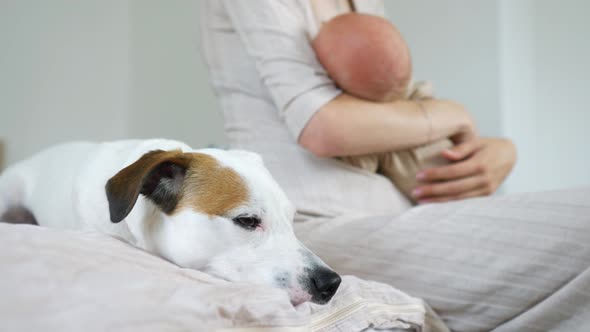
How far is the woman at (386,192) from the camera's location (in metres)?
0.85

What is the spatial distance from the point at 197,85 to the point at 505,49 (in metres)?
1.26

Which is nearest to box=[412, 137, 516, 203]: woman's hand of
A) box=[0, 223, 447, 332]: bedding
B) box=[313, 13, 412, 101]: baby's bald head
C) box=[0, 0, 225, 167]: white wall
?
box=[313, 13, 412, 101]: baby's bald head

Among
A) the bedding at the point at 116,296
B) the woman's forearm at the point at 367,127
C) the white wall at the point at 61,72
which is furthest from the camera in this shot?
the white wall at the point at 61,72

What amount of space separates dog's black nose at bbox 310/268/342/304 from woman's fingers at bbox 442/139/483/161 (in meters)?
0.66

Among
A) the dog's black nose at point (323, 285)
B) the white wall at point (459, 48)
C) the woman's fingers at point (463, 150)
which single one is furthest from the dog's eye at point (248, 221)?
the white wall at point (459, 48)

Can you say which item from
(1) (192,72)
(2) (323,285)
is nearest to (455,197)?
(2) (323,285)

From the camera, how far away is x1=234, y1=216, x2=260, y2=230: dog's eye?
69 cm

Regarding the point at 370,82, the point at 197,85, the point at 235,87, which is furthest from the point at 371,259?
the point at 197,85

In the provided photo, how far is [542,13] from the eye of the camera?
183 centimetres

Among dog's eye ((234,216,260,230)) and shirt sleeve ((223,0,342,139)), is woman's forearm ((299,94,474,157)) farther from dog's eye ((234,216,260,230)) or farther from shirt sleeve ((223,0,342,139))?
dog's eye ((234,216,260,230))

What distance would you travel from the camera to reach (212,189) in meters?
0.71

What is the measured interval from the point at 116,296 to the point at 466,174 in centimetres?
95

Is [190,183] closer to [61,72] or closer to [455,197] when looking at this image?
[455,197]

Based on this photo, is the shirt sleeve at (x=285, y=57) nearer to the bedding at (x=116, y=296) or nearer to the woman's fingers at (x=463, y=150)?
the woman's fingers at (x=463, y=150)
